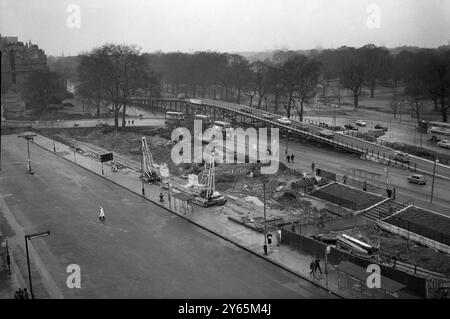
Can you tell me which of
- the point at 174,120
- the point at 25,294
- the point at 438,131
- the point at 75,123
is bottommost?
the point at 25,294

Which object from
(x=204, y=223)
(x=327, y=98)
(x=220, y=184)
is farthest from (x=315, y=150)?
(x=327, y=98)

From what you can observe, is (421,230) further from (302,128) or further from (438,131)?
(438,131)

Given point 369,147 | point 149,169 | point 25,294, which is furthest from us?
point 369,147

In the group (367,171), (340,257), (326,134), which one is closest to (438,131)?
(326,134)

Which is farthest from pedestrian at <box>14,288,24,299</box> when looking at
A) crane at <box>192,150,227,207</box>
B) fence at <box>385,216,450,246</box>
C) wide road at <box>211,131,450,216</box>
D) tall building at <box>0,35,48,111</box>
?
tall building at <box>0,35,48,111</box>

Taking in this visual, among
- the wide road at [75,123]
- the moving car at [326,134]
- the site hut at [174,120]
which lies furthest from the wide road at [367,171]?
the wide road at [75,123]

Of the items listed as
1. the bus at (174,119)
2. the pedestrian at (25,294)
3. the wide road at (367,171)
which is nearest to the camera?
the pedestrian at (25,294)

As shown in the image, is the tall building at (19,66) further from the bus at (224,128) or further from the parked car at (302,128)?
the parked car at (302,128)
